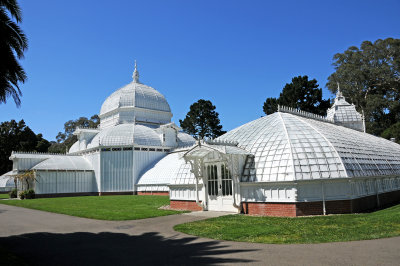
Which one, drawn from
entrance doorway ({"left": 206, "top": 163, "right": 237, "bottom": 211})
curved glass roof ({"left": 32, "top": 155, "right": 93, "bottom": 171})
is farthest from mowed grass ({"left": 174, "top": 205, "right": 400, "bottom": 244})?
curved glass roof ({"left": 32, "top": 155, "right": 93, "bottom": 171})

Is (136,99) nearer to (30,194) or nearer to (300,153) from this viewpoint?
(30,194)

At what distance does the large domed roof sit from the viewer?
2221 inches

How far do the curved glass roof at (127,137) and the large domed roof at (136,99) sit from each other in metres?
6.09

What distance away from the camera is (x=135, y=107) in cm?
5544

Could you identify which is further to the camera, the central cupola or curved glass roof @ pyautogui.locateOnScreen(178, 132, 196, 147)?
the central cupola

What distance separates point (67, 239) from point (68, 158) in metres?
38.9

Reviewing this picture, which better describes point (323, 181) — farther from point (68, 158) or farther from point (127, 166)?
point (68, 158)

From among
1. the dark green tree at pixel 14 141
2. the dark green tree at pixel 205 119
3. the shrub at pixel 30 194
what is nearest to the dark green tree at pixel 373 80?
the dark green tree at pixel 205 119

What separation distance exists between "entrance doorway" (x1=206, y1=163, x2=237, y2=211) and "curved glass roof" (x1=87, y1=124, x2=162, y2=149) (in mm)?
28303

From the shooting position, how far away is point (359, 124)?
121 ft

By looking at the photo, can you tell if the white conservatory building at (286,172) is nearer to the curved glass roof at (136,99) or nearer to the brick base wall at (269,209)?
the brick base wall at (269,209)

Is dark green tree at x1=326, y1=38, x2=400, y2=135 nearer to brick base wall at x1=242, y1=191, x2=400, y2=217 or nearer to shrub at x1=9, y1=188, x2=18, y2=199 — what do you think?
brick base wall at x1=242, y1=191, x2=400, y2=217

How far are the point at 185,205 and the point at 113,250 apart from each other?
11906mm

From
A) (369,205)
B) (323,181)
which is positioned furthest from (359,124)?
(323,181)
